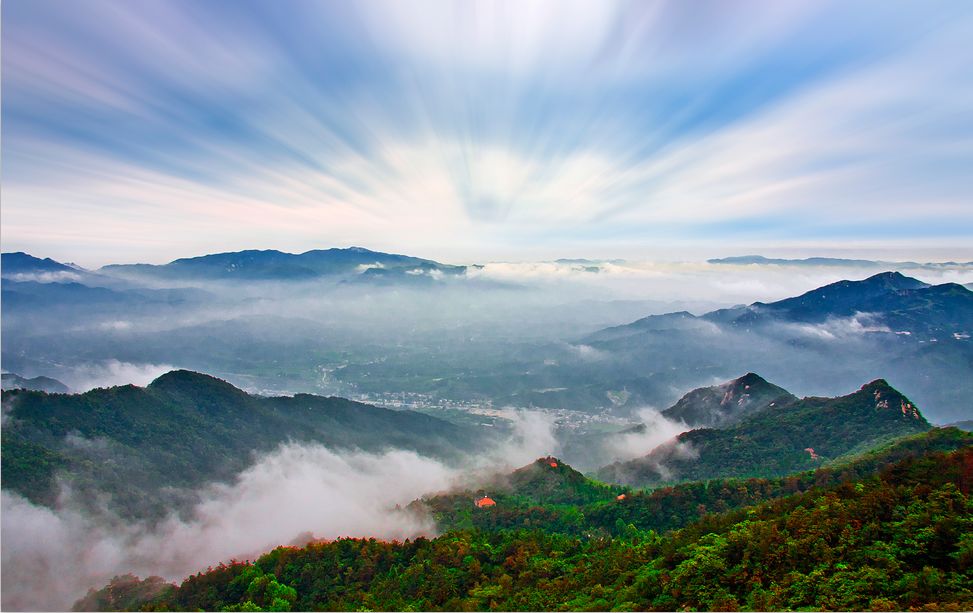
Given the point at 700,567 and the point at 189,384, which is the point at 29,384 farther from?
the point at 700,567

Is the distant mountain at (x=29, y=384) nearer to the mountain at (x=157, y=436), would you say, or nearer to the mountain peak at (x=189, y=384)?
the mountain peak at (x=189, y=384)

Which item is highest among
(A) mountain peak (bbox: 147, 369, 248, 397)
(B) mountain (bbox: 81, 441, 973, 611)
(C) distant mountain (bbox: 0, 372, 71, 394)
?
(B) mountain (bbox: 81, 441, 973, 611)

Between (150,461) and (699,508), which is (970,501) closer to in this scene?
(699,508)

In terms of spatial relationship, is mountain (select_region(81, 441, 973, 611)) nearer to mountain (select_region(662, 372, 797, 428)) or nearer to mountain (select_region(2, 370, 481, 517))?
mountain (select_region(2, 370, 481, 517))

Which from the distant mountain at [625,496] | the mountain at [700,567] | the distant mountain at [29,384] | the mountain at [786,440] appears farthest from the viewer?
the distant mountain at [29,384]

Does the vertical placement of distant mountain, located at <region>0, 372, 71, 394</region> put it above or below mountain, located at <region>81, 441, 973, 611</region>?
below

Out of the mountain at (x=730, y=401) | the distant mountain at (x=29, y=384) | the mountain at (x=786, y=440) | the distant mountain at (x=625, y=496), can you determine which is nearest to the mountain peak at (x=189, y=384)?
the distant mountain at (x=29, y=384)

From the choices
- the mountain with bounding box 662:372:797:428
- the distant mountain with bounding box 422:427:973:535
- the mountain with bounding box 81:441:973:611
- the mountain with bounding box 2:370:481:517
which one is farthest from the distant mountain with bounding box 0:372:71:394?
the mountain with bounding box 662:372:797:428
